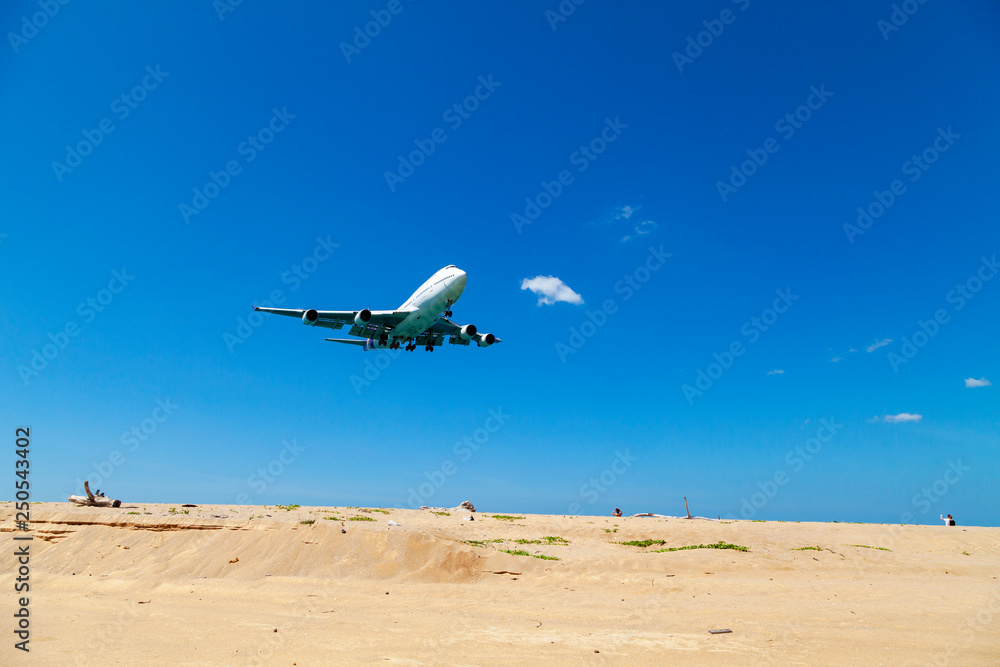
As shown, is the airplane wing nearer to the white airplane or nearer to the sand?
the white airplane

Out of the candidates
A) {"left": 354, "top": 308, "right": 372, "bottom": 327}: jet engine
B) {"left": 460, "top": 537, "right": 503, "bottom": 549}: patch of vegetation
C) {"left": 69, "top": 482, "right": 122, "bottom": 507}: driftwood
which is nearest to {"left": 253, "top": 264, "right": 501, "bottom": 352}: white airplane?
{"left": 354, "top": 308, "right": 372, "bottom": 327}: jet engine

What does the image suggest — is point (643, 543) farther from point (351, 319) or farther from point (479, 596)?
point (351, 319)

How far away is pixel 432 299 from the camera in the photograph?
120ft

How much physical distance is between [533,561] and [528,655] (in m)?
9.22

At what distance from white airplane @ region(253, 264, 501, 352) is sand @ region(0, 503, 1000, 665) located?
16.4 metres

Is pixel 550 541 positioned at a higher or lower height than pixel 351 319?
lower

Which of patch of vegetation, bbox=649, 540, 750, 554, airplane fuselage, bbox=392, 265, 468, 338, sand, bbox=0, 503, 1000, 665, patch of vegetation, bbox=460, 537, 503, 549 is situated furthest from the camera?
airplane fuselage, bbox=392, 265, 468, 338

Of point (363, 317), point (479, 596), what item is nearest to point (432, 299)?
point (363, 317)

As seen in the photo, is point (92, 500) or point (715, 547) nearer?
point (715, 547)

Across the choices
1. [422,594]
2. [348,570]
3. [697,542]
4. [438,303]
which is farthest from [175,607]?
[438,303]

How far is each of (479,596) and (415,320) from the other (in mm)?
27173

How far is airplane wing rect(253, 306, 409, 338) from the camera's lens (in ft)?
121

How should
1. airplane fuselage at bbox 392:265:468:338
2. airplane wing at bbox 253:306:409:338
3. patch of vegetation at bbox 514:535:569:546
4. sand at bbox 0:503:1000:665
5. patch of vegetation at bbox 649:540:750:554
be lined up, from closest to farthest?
sand at bbox 0:503:1000:665 < patch of vegetation at bbox 649:540:750:554 < patch of vegetation at bbox 514:535:569:546 < airplane fuselage at bbox 392:265:468:338 < airplane wing at bbox 253:306:409:338

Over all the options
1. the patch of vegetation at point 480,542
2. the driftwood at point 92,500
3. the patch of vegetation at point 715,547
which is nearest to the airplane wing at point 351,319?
the driftwood at point 92,500
